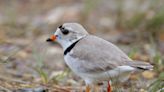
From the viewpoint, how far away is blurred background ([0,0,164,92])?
5.40m

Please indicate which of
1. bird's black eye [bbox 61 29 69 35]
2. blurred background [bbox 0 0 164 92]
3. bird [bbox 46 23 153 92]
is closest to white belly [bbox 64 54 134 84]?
bird [bbox 46 23 153 92]

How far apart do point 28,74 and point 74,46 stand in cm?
143

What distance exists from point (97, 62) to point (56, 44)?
119 inches

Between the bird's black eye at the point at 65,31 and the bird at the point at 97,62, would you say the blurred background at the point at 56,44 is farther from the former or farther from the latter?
the bird's black eye at the point at 65,31

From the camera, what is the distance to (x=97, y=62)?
14.8ft

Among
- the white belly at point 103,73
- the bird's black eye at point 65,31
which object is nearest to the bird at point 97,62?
the white belly at point 103,73

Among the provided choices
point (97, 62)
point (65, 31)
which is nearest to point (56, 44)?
point (65, 31)

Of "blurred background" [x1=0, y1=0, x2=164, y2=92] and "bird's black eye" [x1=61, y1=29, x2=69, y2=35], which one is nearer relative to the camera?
"bird's black eye" [x1=61, y1=29, x2=69, y2=35]

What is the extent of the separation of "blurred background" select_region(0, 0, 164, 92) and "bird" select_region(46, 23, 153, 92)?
0.61 ft

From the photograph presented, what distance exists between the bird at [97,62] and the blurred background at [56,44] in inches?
7.3

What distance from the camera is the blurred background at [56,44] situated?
213 inches

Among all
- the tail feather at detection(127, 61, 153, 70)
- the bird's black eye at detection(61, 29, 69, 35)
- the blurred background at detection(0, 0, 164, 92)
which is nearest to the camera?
the tail feather at detection(127, 61, 153, 70)

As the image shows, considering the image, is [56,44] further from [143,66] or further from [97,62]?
[143,66]

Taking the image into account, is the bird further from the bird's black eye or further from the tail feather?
the bird's black eye
